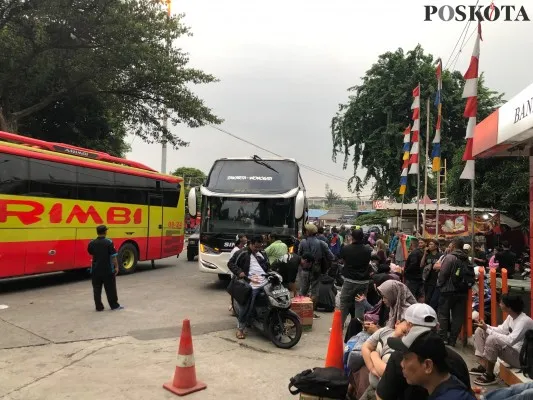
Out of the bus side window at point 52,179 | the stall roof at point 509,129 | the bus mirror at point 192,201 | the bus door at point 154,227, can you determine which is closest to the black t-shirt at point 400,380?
the stall roof at point 509,129

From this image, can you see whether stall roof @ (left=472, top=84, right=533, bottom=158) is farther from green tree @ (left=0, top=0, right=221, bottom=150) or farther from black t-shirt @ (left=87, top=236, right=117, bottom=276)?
green tree @ (left=0, top=0, right=221, bottom=150)

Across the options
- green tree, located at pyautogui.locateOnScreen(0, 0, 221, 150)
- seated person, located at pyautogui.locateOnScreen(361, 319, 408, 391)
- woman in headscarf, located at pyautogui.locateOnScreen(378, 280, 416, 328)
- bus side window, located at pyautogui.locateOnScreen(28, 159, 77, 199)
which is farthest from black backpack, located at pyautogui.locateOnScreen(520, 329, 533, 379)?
green tree, located at pyautogui.locateOnScreen(0, 0, 221, 150)

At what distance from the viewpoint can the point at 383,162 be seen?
28000mm

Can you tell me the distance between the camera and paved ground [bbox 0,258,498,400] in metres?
4.90

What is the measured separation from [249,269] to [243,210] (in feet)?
13.8

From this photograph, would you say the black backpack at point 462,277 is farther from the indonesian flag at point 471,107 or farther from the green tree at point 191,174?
the green tree at point 191,174

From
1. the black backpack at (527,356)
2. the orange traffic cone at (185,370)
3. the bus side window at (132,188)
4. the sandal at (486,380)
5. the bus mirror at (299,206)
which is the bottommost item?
the sandal at (486,380)

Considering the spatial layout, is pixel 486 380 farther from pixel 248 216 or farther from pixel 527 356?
pixel 248 216

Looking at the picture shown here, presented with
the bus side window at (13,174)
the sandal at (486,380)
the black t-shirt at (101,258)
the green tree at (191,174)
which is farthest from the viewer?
the green tree at (191,174)

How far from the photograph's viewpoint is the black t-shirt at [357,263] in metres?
6.70

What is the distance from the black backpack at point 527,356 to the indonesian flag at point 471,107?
3.76 m

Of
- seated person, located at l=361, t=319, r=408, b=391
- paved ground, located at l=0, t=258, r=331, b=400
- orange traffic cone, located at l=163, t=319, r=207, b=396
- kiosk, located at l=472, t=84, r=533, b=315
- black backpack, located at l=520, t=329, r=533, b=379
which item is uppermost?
kiosk, located at l=472, t=84, r=533, b=315

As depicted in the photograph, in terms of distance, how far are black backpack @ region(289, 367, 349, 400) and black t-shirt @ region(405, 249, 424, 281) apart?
14.8 feet

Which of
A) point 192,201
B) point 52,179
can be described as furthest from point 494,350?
point 52,179
